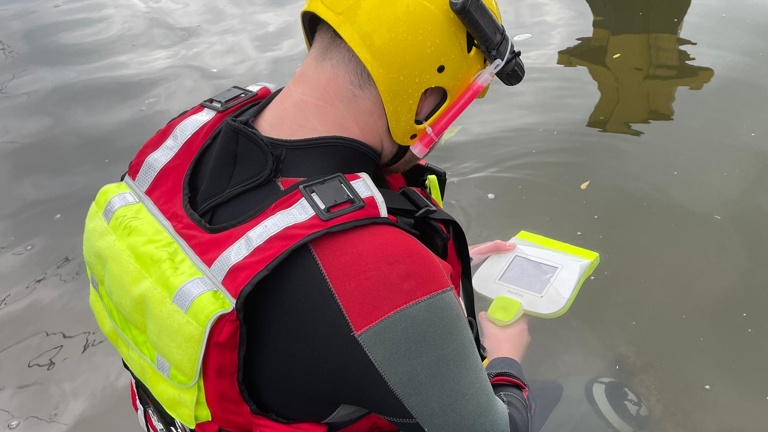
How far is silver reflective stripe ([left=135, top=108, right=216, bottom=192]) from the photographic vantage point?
1607 millimetres

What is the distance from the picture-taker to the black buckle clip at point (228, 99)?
1715 mm

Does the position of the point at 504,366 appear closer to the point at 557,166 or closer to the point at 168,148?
the point at 168,148

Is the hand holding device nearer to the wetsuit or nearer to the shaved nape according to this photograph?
the wetsuit

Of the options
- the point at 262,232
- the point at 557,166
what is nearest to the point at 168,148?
the point at 262,232

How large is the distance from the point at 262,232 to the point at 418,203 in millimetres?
465

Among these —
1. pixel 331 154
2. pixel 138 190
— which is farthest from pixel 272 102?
pixel 138 190

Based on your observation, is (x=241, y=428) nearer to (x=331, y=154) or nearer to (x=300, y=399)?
(x=300, y=399)

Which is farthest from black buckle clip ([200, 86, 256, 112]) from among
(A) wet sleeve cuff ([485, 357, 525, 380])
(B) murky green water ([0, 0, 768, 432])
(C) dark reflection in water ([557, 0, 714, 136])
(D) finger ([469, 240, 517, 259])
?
(C) dark reflection in water ([557, 0, 714, 136])

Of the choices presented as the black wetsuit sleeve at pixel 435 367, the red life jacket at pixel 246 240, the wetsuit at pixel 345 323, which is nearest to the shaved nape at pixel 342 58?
the wetsuit at pixel 345 323

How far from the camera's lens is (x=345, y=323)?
46.9 inches

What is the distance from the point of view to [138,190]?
63.6 inches

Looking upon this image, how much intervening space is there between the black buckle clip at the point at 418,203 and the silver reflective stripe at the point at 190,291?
525 mm

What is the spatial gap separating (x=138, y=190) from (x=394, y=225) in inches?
28.1

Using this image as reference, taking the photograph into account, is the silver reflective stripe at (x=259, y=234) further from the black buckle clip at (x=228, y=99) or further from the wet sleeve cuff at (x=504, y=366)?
the wet sleeve cuff at (x=504, y=366)
